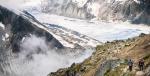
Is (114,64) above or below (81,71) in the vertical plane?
above

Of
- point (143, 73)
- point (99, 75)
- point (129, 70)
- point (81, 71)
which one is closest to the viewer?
point (143, 73)

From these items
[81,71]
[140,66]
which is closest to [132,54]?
[140,66]

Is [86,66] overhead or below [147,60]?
below

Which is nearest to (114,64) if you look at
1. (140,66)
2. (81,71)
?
(140,66)

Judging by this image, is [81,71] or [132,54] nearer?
[132,54]

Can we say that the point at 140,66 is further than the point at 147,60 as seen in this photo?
No

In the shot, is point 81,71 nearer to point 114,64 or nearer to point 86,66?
point 86,66

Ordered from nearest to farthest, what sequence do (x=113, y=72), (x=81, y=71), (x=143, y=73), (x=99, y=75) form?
(x=143, y=73)
(x=113, y=72)
(x=99, y=75)
(x=81, y=71)

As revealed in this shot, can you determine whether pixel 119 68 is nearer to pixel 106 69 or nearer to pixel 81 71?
pixel 106 69

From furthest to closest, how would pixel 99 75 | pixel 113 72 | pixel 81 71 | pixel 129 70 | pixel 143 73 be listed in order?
pixel 81 71, pixel 99 75, pixel 113 72, pixel 129 70, pixel 143 73
